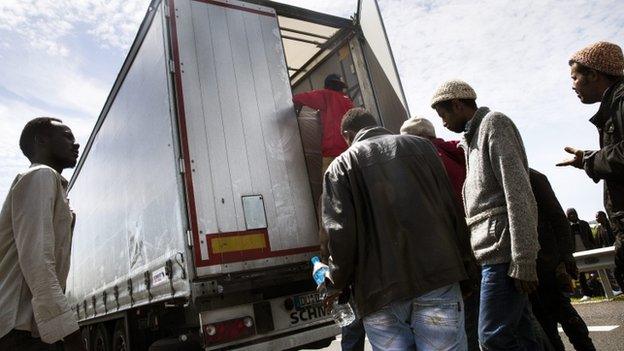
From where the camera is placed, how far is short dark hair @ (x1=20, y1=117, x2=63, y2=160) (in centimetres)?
195

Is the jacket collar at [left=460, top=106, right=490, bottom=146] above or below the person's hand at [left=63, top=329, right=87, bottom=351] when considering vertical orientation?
above

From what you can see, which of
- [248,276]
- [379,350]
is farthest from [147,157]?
[379,350]

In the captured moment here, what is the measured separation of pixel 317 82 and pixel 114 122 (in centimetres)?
278

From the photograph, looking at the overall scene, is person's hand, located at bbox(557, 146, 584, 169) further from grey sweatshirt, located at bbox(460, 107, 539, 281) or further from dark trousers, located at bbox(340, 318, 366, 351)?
dark trousers, located at bbox(340, 318, 366, 351)

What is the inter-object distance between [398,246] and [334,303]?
110 centimetres

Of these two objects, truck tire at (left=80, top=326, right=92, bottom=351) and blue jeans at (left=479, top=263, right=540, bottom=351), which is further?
truck tire at (left=80, top=326, right=92, bottom=351)

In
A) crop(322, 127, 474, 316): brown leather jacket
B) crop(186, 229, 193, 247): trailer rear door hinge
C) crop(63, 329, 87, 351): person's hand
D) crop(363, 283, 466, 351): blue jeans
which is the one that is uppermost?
crop(186, 229, 193, 247): trailer rear door hinge

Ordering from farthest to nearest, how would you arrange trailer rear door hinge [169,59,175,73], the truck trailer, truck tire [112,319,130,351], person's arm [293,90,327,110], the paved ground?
1. truck tire [112,319,130,351]
2. person's arm [293,90,327,110]
3. the paved ground
4. trailer rear door hinge [169,59,175,73]
5. the truck trailer

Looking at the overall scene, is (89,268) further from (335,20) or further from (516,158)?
(516,158)

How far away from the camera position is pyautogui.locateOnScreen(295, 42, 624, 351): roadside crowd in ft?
5.70

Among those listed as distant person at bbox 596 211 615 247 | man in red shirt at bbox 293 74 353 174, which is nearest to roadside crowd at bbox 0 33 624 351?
man in red shirt at bbox 293 74 353 174

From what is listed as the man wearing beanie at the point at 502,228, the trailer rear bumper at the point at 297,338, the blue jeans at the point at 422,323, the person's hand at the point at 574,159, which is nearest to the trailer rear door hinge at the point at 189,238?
the trailer rear bumper at the point at 297,338

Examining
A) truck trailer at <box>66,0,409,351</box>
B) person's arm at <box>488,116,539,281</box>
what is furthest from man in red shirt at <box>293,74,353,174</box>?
person's arm at <box>488,116,539,281</box>

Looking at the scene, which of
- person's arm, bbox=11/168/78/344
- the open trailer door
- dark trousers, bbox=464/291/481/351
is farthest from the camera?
the open trailer door
